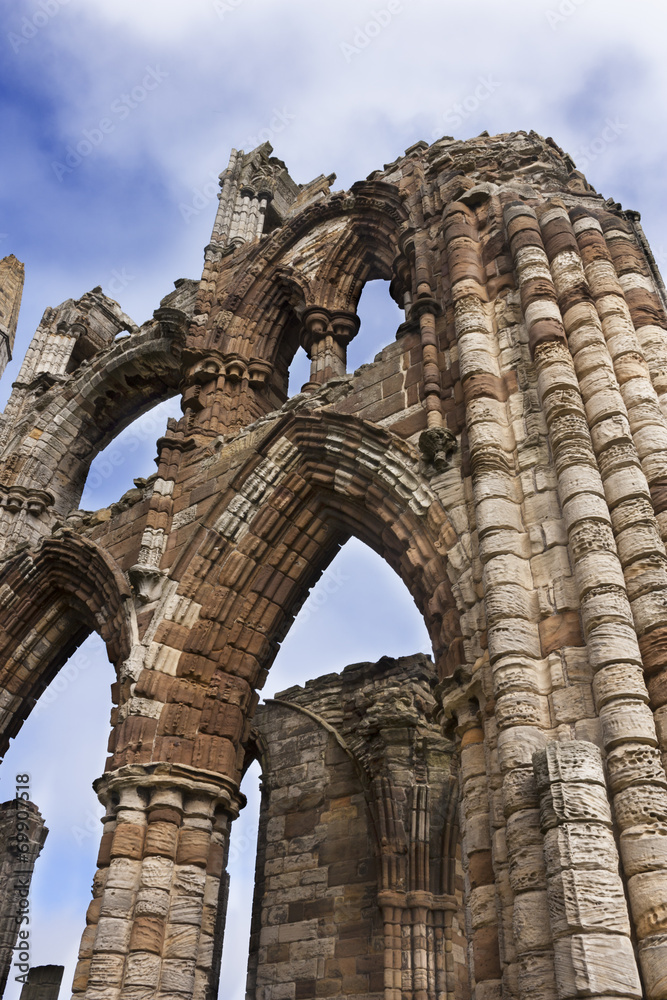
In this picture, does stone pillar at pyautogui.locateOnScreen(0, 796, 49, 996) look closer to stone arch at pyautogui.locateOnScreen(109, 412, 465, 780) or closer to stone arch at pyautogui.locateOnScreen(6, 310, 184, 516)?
stone arch at pyautogui.locateOnScreen(6, 310, 184, 516)

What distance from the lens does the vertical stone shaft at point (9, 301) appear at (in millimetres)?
15766

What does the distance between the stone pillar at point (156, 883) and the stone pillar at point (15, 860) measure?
5.24m

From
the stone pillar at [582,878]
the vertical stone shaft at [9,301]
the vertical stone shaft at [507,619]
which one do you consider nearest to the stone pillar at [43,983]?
the vertical stone shaft at [507,619]

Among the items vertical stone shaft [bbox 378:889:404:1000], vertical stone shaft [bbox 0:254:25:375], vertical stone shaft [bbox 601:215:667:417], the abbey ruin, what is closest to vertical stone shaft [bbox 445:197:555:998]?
the abbey ruin

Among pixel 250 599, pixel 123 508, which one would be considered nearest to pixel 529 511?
Answer: pixel 250 599

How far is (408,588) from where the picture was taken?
6648 mm

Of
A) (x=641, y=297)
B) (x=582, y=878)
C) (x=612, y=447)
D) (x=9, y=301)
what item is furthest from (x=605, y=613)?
(x=9, y=301)

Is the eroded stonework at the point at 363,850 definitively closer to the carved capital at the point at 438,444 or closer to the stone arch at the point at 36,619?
the stone arch at the point at 36,619

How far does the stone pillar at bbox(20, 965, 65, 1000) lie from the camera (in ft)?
34.8

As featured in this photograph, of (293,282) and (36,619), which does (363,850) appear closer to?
(36,619)

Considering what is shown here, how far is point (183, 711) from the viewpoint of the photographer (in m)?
7.26

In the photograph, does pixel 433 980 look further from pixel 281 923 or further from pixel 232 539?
pixel 232 539

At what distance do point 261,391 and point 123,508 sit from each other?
2.42 meters

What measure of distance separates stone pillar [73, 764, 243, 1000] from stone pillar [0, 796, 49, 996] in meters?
5.24
